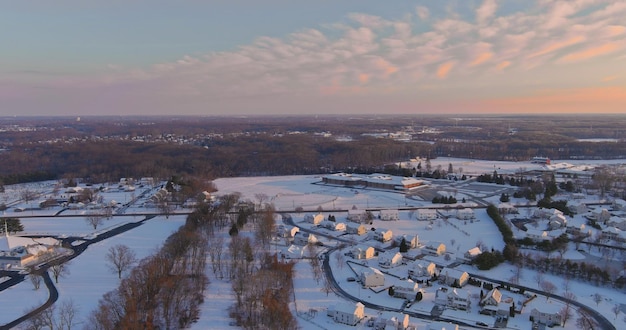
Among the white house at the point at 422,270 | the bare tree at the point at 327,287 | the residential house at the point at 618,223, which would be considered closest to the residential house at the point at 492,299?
the white house at the point at 422,270

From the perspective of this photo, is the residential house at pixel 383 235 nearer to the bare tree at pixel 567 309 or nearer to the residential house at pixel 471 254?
the residential house at pixel 471 254

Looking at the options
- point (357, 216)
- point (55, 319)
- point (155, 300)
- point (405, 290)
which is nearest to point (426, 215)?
point (357, 216)

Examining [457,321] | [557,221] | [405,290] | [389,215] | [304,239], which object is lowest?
[457,321]

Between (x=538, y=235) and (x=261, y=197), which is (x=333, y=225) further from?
(x=538, y=235)

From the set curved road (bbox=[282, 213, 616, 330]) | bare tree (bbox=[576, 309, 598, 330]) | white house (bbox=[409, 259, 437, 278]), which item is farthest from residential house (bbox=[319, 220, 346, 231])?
bare tree (bbox=[576, 309, 598, 330])

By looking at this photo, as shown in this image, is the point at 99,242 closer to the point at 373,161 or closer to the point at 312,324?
the point at 312,324

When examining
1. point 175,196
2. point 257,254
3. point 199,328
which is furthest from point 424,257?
point 175,196
